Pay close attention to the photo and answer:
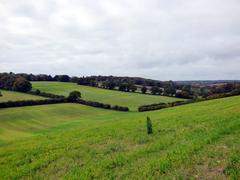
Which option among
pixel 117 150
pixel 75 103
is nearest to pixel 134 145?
pixel 117 150

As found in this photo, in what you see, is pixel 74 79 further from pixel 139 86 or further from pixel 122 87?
pixel 139 86

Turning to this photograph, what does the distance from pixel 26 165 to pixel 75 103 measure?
2715 inches

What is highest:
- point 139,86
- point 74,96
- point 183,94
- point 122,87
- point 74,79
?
point 74,79

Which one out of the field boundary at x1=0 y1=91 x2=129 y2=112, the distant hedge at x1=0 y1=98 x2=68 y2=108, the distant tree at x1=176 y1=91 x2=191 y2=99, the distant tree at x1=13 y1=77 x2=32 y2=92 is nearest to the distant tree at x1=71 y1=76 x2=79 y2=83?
the distant tree at x1=13 y1=77 x2=32 y2=92

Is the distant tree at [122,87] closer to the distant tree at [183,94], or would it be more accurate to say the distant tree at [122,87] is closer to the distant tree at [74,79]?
the distant tree at [183,94]

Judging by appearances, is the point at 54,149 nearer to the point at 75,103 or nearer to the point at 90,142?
the point at 90,142

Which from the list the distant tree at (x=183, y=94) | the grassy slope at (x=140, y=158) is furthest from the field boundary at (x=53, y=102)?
the grassy slope at (x=140, y=158)

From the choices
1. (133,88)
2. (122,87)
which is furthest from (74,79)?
(133,88)

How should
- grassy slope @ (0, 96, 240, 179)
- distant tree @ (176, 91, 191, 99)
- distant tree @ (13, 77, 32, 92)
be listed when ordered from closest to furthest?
1. grassy slope @ (0, 96, 240, 179)
2. distant tree @ (176, 91, 191, 99)
3. distant tree @ (13, 77, 32, 92)

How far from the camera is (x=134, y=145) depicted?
14523mm

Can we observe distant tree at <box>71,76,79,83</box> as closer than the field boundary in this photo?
No

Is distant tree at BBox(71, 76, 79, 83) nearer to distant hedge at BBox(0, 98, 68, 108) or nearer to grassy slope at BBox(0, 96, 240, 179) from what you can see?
distant hedge at BBox(0, 98, 68, 108)

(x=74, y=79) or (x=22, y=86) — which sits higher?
(x=74, y=79)

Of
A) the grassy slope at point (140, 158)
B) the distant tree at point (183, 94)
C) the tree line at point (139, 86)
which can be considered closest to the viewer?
the grassy slope at point (140, 158)
